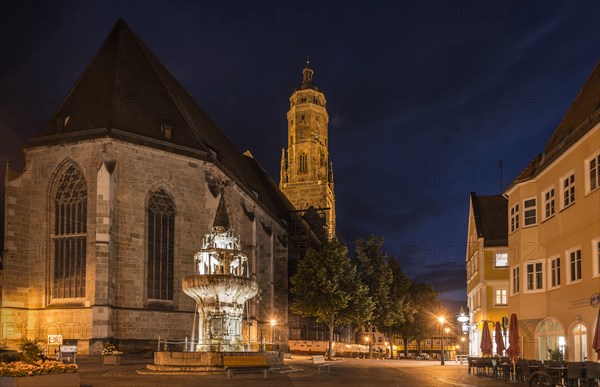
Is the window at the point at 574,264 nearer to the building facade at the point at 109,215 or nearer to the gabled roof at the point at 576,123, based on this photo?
the gabled roof at the point at 576,123

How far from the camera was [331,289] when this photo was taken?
4725cm

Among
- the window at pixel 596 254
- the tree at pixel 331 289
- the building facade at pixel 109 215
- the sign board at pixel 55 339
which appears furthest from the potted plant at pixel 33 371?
the tree at pixel 331 289

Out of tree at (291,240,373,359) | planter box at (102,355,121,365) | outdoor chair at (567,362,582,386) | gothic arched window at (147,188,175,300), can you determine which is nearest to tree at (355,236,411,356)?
tree at (291,240,373,359)

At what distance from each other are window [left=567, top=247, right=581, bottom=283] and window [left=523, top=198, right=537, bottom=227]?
411cm

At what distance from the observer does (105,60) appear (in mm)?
42094

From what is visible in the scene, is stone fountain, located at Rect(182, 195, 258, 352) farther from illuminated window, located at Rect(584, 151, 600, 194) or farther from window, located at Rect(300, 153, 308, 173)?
window, located at Rect(300, 153, 308, 173)

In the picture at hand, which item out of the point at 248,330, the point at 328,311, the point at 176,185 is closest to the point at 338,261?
the point at 328,311

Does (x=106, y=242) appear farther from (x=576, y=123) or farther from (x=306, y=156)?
(x=306, y=156)

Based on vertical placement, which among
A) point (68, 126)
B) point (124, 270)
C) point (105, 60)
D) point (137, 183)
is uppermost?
point (105, 60)

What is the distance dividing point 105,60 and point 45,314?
15496 mm

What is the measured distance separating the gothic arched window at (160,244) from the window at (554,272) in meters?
20.8

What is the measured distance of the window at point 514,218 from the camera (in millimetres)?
29561

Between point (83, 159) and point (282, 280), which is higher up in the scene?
point (83, 159)

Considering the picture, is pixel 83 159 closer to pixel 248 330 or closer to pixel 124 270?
pixel 124 270
